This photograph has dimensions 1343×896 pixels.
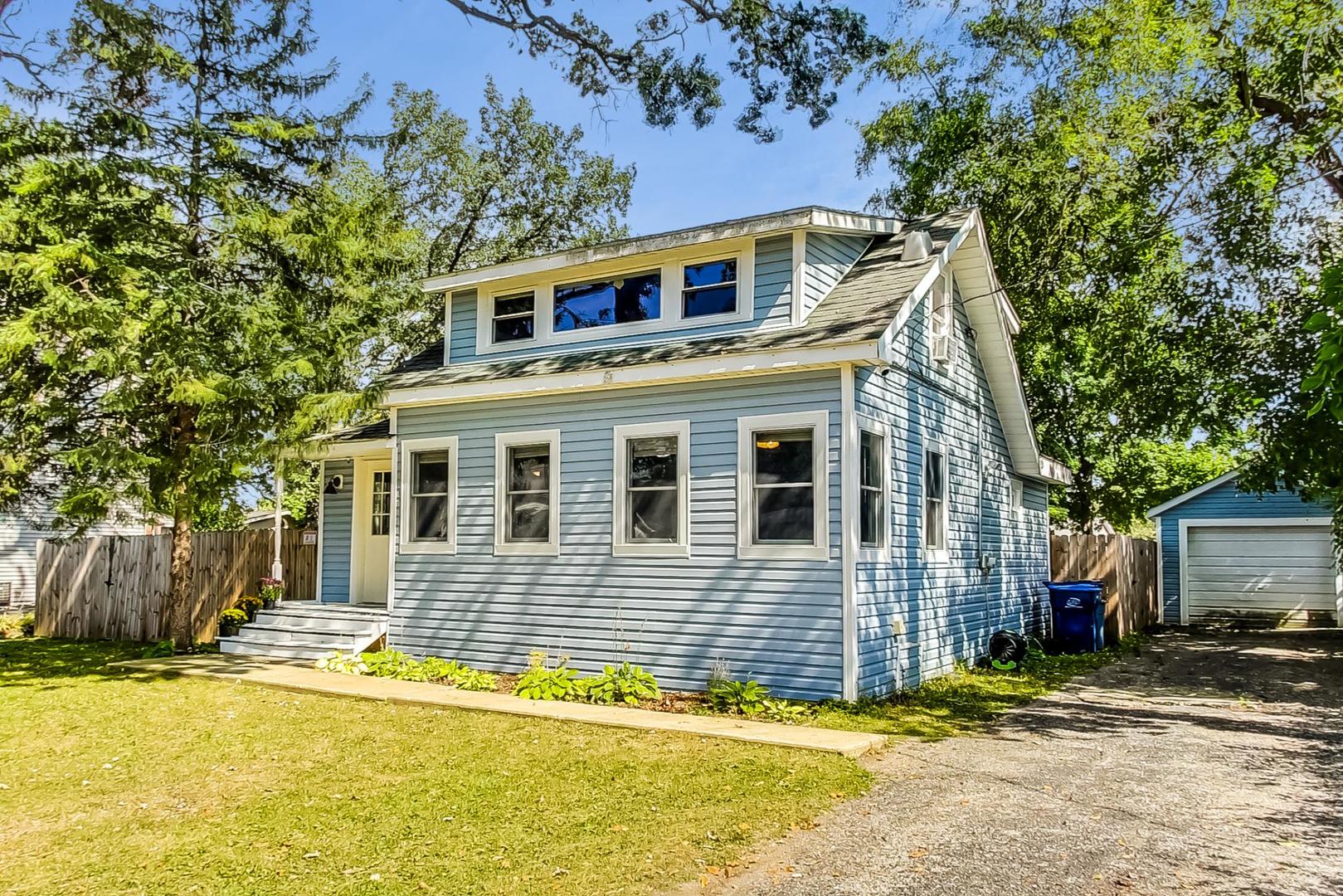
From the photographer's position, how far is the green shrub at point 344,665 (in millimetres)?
11367

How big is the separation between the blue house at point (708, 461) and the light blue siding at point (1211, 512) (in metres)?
9.11

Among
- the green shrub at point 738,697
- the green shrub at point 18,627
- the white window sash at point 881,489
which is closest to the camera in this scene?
the green shrub at point 738,697

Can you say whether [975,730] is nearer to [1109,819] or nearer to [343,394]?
[1109,819]

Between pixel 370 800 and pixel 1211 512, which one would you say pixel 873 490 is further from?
pixel 1211 512

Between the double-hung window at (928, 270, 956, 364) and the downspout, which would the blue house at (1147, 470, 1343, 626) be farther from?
the downspout

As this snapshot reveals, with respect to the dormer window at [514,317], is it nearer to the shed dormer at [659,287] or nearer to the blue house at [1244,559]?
the shed dormer at [659,287]

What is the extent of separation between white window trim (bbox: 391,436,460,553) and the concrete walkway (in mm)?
1764

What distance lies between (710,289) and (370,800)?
22.2 feet

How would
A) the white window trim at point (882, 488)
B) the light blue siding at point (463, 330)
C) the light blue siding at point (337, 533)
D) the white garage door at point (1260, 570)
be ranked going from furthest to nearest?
the white garage door at point (1260, 570) → the light blue siding at point (337, 533) → the light blue siding at point (463, 330) → the white window trim at point (882, 488)

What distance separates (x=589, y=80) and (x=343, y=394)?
574cm

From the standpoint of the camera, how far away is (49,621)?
16688mm

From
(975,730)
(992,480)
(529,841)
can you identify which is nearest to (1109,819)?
(975,730)

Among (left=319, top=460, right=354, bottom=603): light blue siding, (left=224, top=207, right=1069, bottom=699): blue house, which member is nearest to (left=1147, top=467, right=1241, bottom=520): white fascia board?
(left=224, top=207, right=1069, bottom=699): blue house

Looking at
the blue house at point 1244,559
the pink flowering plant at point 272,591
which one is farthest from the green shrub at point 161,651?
the blue house at point 1244,559
